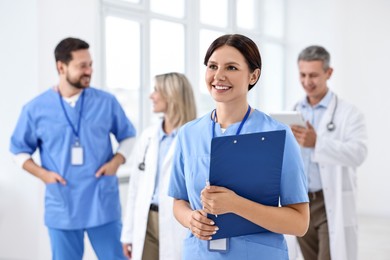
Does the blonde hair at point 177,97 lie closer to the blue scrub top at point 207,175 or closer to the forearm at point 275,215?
the blue scrub top at point 207,175

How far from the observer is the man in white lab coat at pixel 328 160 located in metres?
2.56

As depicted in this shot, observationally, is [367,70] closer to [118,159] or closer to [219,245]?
[118,159]

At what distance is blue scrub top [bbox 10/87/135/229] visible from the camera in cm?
271

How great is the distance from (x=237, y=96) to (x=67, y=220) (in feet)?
5.30

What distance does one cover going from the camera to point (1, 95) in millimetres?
3549

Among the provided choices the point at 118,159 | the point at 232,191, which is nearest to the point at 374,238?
the point at 118,159

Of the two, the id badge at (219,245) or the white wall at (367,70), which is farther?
the white wall at (367,70)

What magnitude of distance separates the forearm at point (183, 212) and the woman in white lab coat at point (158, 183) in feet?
2.83

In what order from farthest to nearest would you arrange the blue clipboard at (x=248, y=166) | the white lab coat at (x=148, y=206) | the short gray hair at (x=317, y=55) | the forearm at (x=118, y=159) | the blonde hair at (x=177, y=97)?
the forearm at (x=118, y=159) < the short gray hair at (x=317, y=55) < the blonde hair at (x=177, y=97) < the white lab coat at (x=148, y=206) < the blue clipboard at (x=248, y=166)

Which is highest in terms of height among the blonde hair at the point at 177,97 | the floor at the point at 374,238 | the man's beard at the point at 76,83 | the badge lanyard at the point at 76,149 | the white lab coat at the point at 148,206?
the man's beard at the point at 76,83

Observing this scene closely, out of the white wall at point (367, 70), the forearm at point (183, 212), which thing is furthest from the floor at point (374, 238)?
the forearm at point (183, 212)

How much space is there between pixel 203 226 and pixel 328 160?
4.49 feet

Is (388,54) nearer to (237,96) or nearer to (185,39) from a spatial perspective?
(185,39)

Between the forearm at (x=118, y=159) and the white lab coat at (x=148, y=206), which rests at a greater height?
the forearm at (x=118, y=159)
